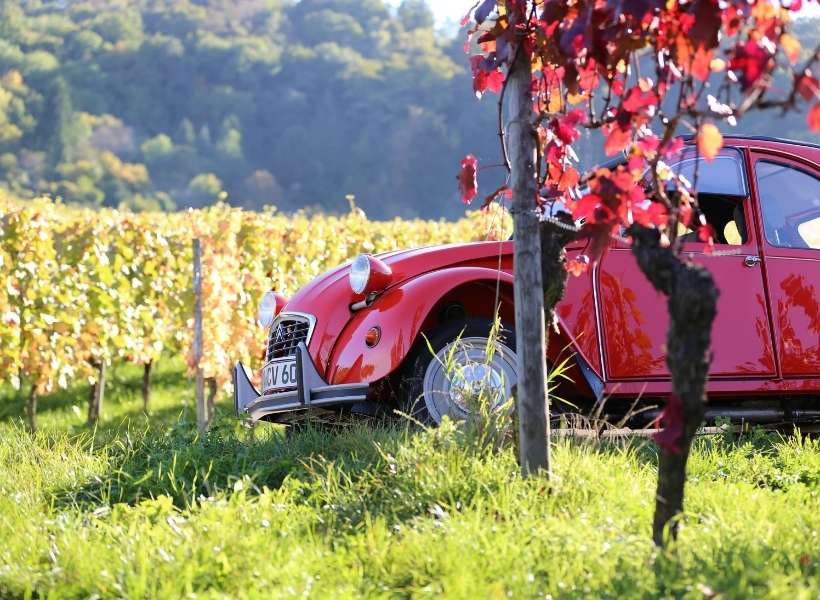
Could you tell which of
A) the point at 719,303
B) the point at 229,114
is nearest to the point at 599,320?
the point at 719,303

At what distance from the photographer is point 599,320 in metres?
5.68

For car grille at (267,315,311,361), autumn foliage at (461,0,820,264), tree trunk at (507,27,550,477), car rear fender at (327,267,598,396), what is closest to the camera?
autumn foliage at (461,0,820,264)

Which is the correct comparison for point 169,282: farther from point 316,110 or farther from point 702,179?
point 316,110

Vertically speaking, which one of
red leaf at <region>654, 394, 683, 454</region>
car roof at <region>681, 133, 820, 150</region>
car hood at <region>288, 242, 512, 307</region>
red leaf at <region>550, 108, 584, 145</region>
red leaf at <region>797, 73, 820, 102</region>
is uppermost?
car roof at <region>681, 133, 820, 150</region>

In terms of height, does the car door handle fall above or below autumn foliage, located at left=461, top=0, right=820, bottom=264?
below

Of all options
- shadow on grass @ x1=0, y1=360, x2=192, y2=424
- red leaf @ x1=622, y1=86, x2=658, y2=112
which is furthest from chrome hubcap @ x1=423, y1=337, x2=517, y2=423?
shadow on grass @ x1=0, y1=360, x2=192, y2=424

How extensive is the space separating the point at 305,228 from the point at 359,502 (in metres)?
9.87

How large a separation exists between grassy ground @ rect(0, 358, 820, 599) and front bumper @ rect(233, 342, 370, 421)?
0.18 meters

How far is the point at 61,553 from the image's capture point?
3.80 meters

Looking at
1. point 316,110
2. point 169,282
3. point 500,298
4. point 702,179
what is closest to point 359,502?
point 500,298

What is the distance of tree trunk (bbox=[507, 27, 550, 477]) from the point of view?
4.23 meters

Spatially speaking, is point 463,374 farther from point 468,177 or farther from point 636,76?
point 636,76

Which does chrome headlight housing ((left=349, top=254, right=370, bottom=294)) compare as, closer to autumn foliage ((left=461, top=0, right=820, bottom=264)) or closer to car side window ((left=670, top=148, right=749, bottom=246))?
autumn foliage ((left=461, top=0, right=820, bottom=264))

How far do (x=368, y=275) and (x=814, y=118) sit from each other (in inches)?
119
